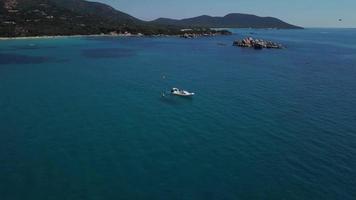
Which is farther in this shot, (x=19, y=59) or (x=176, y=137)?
(x=19, y=59)

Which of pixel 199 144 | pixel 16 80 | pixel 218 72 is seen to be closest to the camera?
pixel 199 144

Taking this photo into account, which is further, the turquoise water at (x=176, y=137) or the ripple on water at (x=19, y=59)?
the ripple on water at (x=19, y=59)

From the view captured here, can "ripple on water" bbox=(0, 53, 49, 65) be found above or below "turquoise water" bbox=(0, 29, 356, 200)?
above

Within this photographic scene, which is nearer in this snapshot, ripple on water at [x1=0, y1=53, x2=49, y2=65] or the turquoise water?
the turquoise water

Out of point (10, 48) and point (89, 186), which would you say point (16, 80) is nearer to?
point (89, 186)

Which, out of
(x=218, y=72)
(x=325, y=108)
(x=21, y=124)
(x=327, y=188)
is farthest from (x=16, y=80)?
(x=327, y=188)

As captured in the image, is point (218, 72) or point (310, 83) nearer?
point (310, 83)

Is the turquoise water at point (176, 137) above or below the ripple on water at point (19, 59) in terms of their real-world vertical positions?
below

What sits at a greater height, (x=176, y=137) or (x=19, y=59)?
(x=19, y=59)
